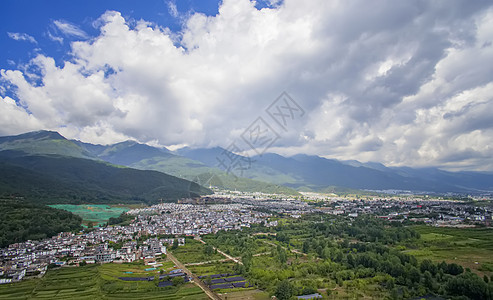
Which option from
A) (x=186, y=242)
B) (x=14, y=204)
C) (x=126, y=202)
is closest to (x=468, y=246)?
(x=186, y=242)

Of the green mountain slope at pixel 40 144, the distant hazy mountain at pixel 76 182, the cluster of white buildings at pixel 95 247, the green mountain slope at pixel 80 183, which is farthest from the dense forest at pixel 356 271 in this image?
the green mountain slope at pixel 40 144

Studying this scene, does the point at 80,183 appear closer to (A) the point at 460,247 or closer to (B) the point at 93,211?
(B) the point at 93,211

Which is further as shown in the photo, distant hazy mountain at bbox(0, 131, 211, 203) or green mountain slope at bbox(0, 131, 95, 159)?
green mountain slope at bbox(0, 131, 95, 159)

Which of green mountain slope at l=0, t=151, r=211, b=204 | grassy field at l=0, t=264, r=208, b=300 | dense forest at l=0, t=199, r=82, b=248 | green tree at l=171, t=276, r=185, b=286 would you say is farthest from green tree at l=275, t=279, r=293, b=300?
green mountain slope at l=0, t=151, r=211, b=204

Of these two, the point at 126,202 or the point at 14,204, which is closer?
the point at 14,204

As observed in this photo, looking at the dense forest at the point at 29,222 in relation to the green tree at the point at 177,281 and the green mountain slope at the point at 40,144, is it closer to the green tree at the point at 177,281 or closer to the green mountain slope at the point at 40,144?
the green tree at the point at 177,281

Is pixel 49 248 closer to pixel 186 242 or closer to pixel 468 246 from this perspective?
pixel 186 242

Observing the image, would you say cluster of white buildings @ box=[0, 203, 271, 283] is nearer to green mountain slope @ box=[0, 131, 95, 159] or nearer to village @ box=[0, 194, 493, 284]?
village @ box=[0, 194, 493, 284]
